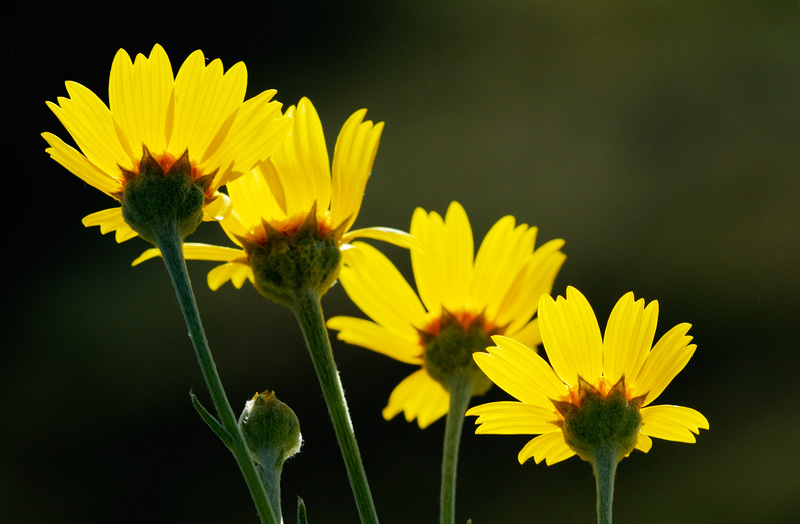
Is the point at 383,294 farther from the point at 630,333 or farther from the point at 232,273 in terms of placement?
the point at 630,333

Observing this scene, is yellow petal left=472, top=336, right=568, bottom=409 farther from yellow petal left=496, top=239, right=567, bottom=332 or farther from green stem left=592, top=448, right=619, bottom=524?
yellow petal left=496, top=239, right=567, bottom=332

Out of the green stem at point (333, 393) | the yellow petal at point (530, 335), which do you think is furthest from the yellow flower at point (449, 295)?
the green stem at point (333, 393)

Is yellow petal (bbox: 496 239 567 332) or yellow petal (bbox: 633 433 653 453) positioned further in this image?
yellow petal (bbox: 496 239 567 332)

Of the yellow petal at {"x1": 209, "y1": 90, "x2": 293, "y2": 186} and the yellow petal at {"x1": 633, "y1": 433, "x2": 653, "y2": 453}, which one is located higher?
the yellow petal at {"x1": 209, "y1": 90, "x2": 293, "y2": 186}

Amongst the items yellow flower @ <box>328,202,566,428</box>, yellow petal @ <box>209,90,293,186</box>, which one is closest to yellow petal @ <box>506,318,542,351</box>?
yellow flower @ <box>328,202,566,428</box>

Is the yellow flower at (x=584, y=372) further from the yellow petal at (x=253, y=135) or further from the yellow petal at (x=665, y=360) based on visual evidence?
the yellow petal at (x=253, y=135)

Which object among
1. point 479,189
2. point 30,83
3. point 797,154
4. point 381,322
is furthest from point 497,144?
point 381,322

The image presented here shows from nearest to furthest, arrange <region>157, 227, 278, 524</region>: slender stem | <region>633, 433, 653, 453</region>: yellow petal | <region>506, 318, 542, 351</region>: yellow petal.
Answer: <region>157, 227, 278, 524</region>: slender stem, <region>633, 433, 653, 453</region>: yellow petal, <region>506, 318, 542, 351</region>: yellow petal
